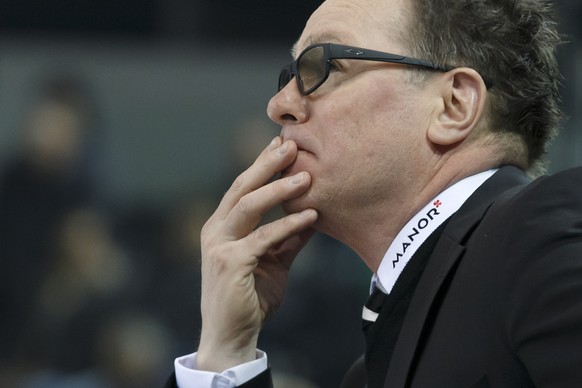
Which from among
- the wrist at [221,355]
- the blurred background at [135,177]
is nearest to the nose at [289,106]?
the wrist at [221,355]

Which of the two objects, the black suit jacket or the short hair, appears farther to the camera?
the short hair

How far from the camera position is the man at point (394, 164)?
102 inches

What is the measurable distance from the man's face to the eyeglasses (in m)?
0.02

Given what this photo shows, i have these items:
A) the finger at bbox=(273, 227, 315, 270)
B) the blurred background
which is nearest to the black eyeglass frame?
the finger at bbox=(273, 227, 315, 270)

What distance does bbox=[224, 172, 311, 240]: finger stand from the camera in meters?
2.83

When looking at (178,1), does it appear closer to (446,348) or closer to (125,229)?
(125,229)

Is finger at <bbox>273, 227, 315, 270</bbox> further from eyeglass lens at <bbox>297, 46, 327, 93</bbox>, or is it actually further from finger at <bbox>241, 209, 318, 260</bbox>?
eyeglass lens at <bbox>297, 46, 327, 93</bbox>

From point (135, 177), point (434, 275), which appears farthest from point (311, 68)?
point (135, 177)

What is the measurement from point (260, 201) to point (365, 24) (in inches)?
22.4

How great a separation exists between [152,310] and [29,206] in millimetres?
988

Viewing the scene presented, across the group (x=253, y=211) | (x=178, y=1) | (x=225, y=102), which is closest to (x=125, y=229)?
(x=225, y=102)

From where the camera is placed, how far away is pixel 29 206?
6414mm

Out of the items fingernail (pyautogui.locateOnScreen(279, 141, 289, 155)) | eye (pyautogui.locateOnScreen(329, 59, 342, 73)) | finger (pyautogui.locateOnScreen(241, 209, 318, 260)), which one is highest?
eye (pyautogui.locateOnScreen(329, 59, 342, 73))

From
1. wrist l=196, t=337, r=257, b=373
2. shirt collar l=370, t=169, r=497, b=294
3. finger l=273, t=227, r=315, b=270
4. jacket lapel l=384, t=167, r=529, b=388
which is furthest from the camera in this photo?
finger l=273, t=227, r=315, b=270
